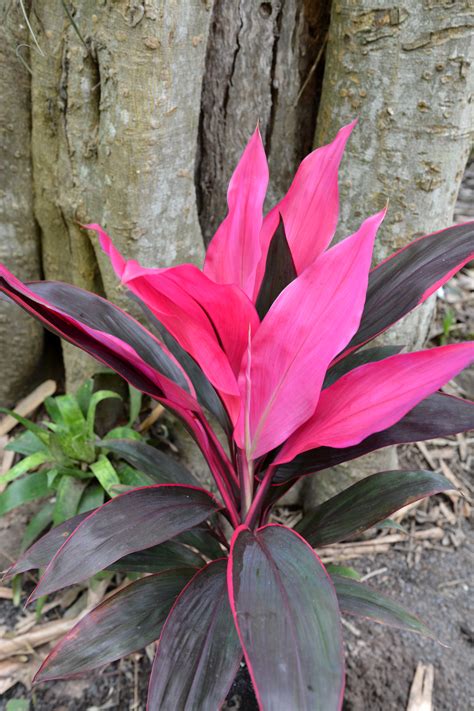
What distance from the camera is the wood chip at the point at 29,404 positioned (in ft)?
6.42

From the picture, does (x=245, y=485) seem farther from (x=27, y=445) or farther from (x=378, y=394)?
(x=27, y=445)

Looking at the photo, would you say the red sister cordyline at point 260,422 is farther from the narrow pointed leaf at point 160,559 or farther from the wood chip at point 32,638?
the wood chip at point 32,638

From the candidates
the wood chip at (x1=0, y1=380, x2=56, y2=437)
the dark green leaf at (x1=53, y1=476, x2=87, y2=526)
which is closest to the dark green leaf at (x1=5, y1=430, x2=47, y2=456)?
the dark green leaf at (x1=53, y1=476, x2=87, y2=526)

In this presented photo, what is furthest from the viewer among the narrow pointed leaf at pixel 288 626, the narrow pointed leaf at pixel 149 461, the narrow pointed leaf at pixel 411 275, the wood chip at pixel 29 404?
the wood chip at pixel 29 404

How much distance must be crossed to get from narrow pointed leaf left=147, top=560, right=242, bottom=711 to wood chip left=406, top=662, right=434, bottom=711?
25.1 inches

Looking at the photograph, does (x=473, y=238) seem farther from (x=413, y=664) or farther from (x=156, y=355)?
(x=413, y=664)

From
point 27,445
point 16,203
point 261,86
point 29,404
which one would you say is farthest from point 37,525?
point 261,86

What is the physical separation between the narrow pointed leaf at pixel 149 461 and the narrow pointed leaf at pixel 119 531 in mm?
238

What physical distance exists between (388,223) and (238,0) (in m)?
0.66

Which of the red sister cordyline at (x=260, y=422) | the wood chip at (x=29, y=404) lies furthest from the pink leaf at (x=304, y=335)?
the wood chip at (x=29, y=404)

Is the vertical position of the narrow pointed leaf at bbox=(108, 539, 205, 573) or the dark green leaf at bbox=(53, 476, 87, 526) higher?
the narrow pointed leaf at bbox=(108, 539, 205, 573)

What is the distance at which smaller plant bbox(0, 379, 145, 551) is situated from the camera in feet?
4.97

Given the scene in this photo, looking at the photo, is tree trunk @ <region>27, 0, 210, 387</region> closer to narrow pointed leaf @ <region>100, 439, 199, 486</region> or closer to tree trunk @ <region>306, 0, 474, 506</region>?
tree trunk @ <region>306, 0, 474, 506</region>

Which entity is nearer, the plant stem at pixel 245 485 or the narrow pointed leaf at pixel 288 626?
the narrow pointed leaf at pixel 288 626
